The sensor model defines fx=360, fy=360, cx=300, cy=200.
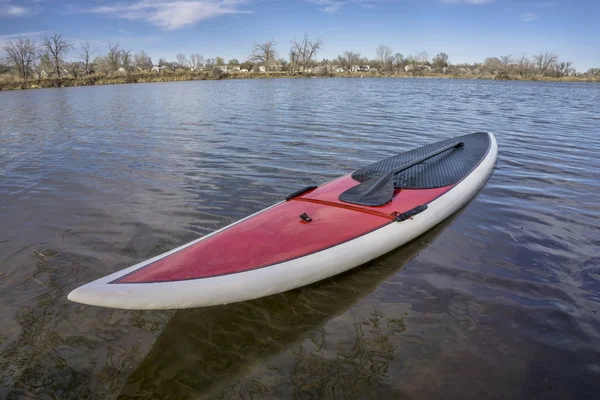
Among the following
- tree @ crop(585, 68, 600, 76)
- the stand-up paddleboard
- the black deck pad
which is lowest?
the stand-up paddleboard

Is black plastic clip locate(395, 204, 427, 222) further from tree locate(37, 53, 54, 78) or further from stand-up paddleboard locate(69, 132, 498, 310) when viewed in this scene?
tree locate(37, 53, 54, 78)

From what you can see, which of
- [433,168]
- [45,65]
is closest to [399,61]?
[45,65]

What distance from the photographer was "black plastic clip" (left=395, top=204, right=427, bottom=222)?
10.5 feet

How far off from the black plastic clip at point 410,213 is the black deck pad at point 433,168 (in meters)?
0.47

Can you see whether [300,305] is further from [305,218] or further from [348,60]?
[348,60]

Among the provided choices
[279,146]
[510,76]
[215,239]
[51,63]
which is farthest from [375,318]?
[51,63]

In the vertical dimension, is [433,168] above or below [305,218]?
above

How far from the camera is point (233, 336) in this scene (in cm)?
228

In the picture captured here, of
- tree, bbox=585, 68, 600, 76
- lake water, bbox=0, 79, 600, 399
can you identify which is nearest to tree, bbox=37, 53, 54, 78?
lake water, bbox=0, 79, 600, 399

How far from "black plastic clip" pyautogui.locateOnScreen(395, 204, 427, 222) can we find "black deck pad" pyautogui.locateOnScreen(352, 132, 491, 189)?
1.54ft

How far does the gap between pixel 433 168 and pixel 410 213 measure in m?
1.54

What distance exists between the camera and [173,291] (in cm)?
211

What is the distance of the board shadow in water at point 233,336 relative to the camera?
76.6 inches

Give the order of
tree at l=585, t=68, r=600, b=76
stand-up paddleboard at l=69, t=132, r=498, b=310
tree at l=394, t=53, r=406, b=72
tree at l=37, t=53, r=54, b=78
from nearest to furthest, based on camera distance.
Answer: stand-up paddleboard at l=69, t=132, r=498, b=310 < tree at l=37, t=53, r=54, b=78 < tree at l=585, t=68, r=600, b=76 < tree at l=394, t=53, r=406, b=72
